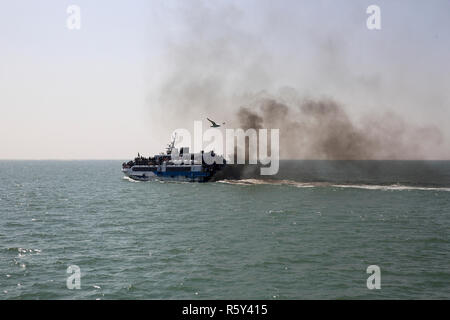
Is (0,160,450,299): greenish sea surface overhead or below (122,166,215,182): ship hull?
below

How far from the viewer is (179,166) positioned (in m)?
98.7

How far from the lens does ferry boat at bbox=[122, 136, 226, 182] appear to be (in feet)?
315

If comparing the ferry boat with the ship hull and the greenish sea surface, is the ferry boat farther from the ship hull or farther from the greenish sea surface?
the greenish sea surface

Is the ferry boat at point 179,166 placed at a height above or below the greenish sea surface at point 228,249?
above

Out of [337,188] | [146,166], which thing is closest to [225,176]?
[146,166]

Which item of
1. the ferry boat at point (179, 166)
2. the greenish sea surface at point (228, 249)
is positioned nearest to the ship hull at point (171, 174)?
the ferry boat at point (179, 166)

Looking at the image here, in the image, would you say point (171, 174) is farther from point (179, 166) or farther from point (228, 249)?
point (228, 249)

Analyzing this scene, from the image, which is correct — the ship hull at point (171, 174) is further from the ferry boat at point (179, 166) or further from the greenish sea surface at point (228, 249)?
the greenish sea surface at point (228, 249)

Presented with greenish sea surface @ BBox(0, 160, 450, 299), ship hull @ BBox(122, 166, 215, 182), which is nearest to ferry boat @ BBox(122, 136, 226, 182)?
ship hull @ BBox(122, 166, 215, 182)

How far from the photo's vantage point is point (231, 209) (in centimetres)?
5469

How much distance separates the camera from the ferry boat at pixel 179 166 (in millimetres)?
96125

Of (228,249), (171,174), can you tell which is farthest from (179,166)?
(228,249)

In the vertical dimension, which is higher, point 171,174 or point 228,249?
point 171,174

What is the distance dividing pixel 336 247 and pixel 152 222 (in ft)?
81.6
